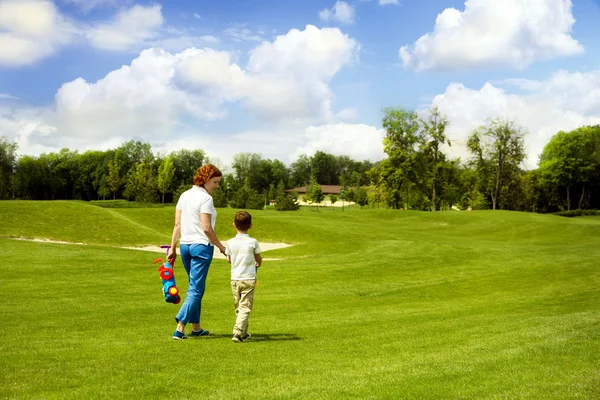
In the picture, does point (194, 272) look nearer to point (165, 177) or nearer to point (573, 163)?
point (573, 163)

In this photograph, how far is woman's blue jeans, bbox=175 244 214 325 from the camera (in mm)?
9336

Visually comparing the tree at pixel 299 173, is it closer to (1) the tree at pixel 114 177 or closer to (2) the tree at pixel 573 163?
(1) the tree at pixel 114 177

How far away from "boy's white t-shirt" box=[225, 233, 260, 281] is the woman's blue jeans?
1.28 feet

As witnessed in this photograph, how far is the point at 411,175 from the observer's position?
91000 mm

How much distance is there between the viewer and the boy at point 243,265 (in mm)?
9547

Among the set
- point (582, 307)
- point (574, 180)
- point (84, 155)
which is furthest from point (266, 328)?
point (84, 155)

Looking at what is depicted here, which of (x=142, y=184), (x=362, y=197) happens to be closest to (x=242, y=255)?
(x=142, y=184)

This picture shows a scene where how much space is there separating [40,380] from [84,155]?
14941 cm

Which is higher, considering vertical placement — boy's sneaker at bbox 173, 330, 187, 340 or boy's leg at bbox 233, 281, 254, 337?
boy's leg at bbox 233, 281, 254, 337

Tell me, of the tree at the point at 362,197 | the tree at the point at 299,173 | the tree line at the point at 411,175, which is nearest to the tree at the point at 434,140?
the tree line at the point at 411,175

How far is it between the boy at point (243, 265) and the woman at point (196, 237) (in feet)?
1.16

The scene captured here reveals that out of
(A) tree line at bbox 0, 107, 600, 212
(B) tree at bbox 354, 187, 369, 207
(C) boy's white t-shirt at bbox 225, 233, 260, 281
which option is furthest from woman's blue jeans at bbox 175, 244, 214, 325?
(B) tree at bbox 354, 187, 369, 207

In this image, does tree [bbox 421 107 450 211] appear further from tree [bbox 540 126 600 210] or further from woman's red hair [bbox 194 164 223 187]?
woman's red hair [bbox 194 164 223 187]

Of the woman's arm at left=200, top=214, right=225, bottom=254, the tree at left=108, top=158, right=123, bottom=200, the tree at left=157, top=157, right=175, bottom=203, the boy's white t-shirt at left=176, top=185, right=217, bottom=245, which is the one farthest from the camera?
the tree at left=108, top=158, right=123, bottom=200
